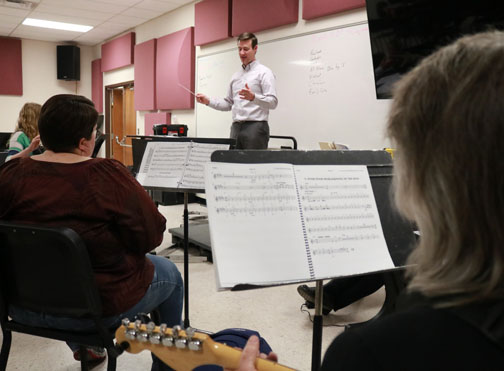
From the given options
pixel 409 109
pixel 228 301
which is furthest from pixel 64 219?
pixel 228 301

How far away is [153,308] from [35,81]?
8502mm

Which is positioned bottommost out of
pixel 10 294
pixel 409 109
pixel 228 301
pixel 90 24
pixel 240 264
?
pixel 228 301

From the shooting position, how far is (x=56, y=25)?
24.6 ft

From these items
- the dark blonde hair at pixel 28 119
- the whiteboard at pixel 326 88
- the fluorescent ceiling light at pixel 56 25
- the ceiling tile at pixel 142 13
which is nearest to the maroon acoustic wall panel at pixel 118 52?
the fluorescent ceiling light at pixel 56 25

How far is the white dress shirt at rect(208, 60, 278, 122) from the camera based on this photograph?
3.85m

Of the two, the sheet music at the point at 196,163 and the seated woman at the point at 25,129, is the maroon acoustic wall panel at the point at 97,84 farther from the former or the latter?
the sheet music at the point at 196,163

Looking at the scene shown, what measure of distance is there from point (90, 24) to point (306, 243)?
7.41m

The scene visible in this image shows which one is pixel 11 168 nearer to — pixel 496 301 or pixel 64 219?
pixel 64 219

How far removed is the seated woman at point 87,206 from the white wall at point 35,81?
809 cm

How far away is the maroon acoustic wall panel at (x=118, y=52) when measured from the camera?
24.9 feet

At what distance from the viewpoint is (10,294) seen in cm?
136

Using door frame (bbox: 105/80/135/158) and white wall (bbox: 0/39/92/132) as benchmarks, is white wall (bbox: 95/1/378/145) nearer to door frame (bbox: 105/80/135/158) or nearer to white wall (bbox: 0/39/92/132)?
door frame (bbox: 105/80/135/158)

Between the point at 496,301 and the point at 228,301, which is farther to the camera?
the point at 228,301

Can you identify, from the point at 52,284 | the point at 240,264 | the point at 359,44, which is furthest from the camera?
the point at 359,44
